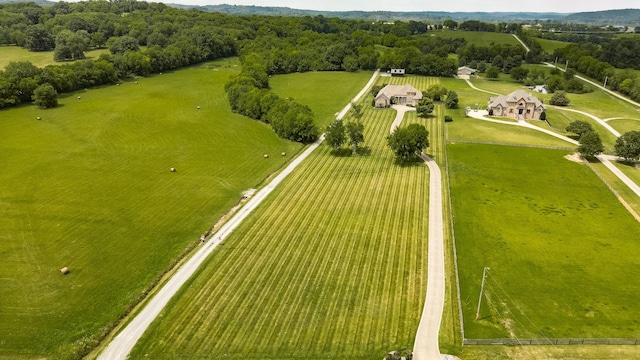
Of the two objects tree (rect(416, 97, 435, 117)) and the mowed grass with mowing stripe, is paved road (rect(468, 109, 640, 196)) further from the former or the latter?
the mowed grass with mowing stripe

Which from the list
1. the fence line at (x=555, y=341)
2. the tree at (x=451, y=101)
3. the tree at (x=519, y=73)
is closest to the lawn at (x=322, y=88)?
the tree at (x=451, y=101)

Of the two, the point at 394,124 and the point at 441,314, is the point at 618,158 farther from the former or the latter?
the point at 441,314

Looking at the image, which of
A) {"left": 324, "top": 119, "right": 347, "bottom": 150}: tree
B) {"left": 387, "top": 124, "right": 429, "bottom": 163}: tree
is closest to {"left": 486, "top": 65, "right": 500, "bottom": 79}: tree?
{"left": 387, "top": 124, "right": 429, "bottom": 163}: tree

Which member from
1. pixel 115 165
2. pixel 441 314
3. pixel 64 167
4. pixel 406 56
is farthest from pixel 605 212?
pixel 406 56

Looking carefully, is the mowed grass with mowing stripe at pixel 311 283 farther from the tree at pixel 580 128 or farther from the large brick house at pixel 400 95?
the large brick house at pixel 400 95

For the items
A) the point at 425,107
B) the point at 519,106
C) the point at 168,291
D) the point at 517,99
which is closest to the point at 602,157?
the point at 519,106

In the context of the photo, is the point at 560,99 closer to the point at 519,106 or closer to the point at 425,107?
the point at 519,106
